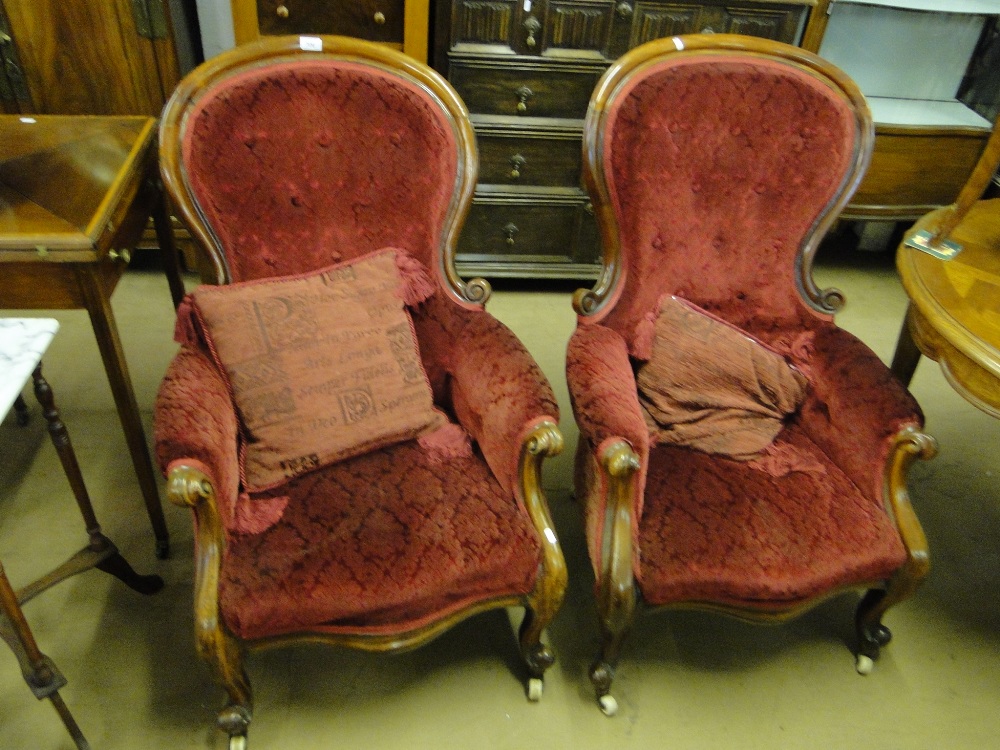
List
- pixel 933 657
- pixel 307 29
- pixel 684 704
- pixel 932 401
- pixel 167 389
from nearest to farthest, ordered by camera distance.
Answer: pixel 167 389 < pixel 684 704 < pixel 933 657 < pixel 307 29 < pixel 932 401

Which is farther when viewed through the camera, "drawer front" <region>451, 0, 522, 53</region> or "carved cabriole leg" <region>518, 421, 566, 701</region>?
"drawer front" <region>451, 0, 522, 53</region>

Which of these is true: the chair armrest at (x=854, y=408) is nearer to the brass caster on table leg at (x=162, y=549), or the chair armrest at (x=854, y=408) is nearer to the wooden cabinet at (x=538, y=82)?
the wooden cabinet at (x=538, y=82)

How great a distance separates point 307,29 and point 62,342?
4.09 feet

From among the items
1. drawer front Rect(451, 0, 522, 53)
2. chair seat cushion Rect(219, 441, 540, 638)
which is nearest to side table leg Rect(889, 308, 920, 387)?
chair seat cushion Rect(219, 441, 540, 638)

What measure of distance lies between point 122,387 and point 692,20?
6.40ft

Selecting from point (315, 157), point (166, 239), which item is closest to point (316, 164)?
point (315, 157)

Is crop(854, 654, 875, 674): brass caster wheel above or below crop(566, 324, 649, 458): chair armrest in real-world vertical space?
below

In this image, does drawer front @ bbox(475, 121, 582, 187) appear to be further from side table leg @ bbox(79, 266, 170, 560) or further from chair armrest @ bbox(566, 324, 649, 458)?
side table leg @ bbox(79, 266, 170, 560)

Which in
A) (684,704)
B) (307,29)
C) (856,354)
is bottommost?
(684,704)

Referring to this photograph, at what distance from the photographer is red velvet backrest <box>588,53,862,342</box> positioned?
153 cm

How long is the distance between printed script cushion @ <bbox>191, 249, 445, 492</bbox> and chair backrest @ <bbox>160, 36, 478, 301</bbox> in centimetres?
9

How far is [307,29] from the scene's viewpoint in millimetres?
2275

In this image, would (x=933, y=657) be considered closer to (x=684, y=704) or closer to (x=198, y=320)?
(x=684, y=704)

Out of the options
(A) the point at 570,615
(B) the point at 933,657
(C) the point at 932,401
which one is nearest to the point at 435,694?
(A) the point at 570,615
